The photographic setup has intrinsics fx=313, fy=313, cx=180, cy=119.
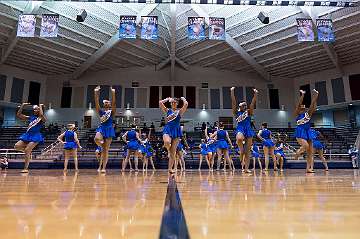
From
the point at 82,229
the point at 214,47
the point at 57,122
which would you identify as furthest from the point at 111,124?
the point at 57,122

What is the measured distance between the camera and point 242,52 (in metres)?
25.4

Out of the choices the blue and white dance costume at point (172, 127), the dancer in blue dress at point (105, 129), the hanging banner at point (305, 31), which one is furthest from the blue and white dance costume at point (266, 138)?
the hanging banner at point (305, 31)

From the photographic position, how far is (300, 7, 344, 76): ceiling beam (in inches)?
785

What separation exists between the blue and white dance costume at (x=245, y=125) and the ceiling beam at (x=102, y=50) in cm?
1542

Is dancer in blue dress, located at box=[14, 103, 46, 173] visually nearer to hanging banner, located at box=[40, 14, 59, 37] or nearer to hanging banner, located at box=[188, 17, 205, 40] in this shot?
hanging banner, located at box=[40, 14, 59, 37]

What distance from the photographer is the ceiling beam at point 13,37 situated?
18.9 meters

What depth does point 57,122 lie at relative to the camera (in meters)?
29.4

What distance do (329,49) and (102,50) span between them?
17640mm

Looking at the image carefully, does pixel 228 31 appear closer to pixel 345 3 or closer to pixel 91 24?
pixel 345 3

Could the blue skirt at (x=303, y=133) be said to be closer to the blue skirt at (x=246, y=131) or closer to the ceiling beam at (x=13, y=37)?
the blue skirt at (x=246, y=131)

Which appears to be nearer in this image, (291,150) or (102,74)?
(291,150)

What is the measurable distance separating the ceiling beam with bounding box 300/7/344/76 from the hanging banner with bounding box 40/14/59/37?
14.8m

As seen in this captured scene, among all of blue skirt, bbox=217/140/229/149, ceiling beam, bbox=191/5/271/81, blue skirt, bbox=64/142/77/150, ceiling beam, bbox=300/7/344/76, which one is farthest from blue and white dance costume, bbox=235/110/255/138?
ceiling beam, bbox=191/5/271/81

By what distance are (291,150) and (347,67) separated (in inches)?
451
